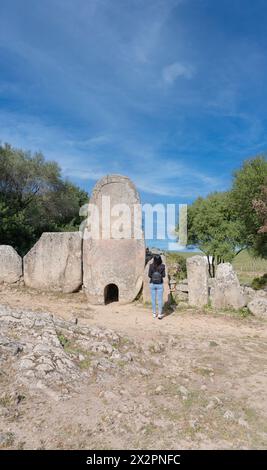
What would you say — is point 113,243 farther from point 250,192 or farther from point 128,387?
point 250,192

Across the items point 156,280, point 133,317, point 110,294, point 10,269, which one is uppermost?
point 10,269

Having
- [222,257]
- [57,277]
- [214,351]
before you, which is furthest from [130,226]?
[222,257]

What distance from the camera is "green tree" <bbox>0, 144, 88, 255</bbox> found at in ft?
61.6

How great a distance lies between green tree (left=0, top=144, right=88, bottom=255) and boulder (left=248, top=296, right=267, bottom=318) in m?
12.6

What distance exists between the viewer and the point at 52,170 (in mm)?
22688

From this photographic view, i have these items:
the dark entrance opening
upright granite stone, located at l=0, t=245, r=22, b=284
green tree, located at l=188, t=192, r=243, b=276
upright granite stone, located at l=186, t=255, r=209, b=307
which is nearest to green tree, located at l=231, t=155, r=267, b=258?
green tree, located at l=188, t=192, r=243, b=276

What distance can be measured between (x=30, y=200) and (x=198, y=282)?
547 inches

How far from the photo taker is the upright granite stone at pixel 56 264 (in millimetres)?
11852

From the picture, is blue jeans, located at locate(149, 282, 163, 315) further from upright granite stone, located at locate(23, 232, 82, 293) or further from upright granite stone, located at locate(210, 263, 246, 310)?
upright granite stone, located at locate(23, 232, 82, 293)

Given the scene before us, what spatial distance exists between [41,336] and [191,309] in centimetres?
557

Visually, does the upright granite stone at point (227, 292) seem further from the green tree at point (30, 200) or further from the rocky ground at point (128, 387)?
the green tree at point (30, 200)

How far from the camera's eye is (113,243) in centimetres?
1154

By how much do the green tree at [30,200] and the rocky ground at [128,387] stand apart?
12169mm

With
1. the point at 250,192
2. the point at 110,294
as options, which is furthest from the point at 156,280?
the point at 250,192
